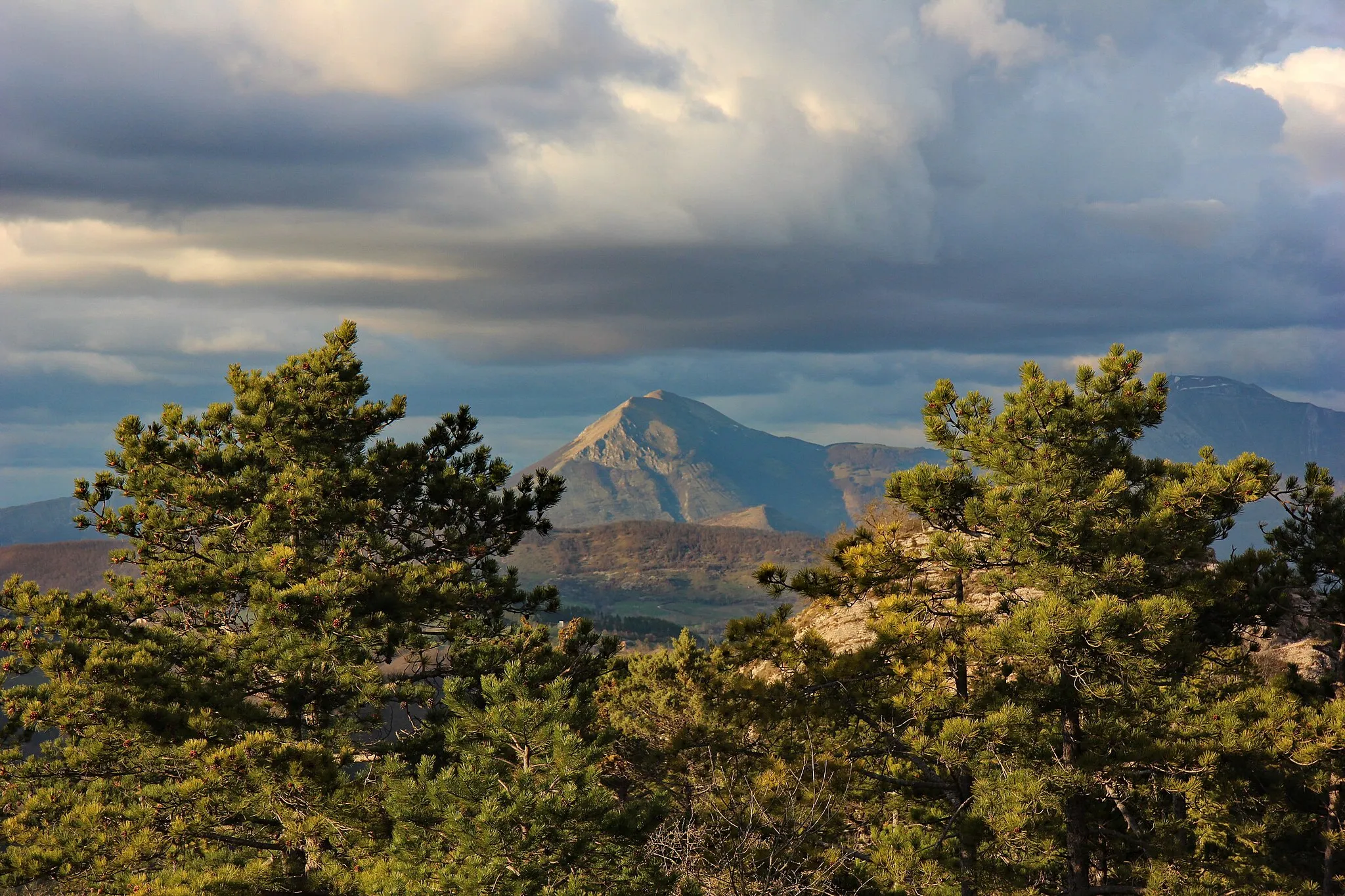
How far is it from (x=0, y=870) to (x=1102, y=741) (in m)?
19.3

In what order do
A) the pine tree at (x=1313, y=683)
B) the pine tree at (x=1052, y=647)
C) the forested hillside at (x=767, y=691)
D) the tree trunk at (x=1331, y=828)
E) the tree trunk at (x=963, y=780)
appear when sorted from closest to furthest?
1. the forested hillside at (x=767, y=691)
2. the pine tree at (x=1052, y=647)
3. the pine tree at (x=1313, y=683)
4. the tree trunk at (x=963, y=780)
5. the tree trunk at (x=1331, y=828)

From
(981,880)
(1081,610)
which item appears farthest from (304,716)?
(1081,610)

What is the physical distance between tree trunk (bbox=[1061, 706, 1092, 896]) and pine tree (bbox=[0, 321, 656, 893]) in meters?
9.05

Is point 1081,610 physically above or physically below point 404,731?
above

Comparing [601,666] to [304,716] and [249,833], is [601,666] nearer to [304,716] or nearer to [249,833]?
[304,716]

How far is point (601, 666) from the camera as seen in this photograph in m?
23.2

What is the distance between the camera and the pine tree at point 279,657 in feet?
53.8

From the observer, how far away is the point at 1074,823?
18547mm

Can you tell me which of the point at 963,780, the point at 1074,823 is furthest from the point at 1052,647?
the point at 1074,823

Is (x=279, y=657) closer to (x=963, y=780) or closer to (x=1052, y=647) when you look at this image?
(x=963, y=780)

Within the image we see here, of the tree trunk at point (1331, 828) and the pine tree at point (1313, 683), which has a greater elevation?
the pine tree at point (1313, 683)

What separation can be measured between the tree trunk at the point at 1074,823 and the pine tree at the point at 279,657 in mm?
9046

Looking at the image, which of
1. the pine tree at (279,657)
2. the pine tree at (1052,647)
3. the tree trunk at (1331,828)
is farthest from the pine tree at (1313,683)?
the pine tree at (279,657)

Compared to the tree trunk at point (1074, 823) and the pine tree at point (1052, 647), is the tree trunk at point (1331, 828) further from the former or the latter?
the tree trunk at point (1074, 823)
